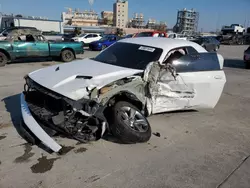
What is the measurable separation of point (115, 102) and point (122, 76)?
17.1 inches

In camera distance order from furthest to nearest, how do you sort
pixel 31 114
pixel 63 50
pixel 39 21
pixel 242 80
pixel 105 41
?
1. pixel 39 21
2. pixel 105 41
3. pixel 63 50
4. pixel 242 80
5. pixel 31 114

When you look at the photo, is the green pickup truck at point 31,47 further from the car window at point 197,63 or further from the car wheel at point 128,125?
the car wheel at point 128,125

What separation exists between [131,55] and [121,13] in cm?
14475

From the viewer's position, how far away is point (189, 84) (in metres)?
4.30

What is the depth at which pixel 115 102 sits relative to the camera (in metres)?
3.51

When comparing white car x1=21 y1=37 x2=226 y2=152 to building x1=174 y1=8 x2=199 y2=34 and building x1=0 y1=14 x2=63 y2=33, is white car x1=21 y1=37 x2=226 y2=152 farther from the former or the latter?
building x1=174 y1=8 x2=199 y2=34

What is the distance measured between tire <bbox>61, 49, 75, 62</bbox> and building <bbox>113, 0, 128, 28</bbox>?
424ft

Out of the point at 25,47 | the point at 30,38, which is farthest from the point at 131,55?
the point at 30,38

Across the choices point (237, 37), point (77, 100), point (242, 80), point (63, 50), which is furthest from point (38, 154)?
point (237, 37)

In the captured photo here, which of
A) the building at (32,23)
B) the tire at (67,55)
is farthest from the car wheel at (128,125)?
the building at (32,23)

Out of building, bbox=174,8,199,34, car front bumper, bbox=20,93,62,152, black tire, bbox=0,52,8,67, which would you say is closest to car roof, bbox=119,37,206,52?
car front bumper, bbox=20,93,62,152

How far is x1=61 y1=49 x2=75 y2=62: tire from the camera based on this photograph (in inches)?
481

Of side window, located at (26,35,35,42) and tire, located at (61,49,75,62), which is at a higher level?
side window, located at (26,35,35,42)

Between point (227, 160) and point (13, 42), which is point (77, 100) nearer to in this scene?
point (227, 160)
